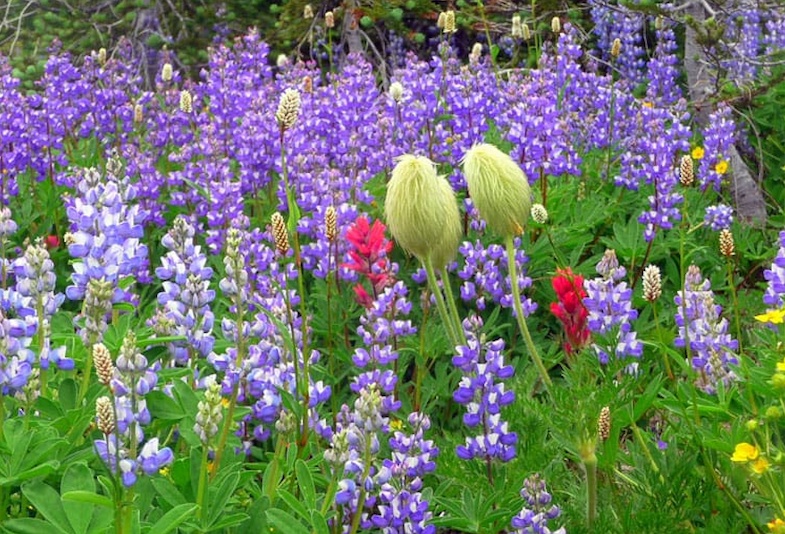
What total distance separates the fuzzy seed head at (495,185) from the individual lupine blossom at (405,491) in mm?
587

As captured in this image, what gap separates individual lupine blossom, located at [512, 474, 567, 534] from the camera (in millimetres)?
1858

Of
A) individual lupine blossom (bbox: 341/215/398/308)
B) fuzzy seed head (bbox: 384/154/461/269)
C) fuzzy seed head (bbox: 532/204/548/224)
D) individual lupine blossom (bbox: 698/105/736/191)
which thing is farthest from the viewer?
individual lupine blossom (bbox: 698/105/736/191)

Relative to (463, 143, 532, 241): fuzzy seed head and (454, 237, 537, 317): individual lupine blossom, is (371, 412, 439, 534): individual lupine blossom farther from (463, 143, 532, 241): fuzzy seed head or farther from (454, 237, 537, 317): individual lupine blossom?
(454, 237, 537, 317): individual lupine blossom

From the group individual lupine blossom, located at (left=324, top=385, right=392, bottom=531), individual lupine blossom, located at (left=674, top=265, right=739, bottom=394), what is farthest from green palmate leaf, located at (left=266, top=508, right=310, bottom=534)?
individual lupine blossom, located at (left=674, top=265, right=739, bottom=394)

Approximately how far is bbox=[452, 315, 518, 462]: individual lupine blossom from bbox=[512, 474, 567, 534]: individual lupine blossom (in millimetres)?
152

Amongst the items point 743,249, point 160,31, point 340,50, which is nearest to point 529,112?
point 743,249

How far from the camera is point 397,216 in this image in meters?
2.24

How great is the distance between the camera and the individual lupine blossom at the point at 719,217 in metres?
3.83

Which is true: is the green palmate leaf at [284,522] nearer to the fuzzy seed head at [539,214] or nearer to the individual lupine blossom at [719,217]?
the fuzzy seed head at [539,214]

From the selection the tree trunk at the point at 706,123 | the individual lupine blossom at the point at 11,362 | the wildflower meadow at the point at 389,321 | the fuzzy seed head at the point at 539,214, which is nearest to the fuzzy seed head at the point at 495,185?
the wildflower meadow at the point at 389,321

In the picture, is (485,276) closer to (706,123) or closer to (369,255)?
(369,255)

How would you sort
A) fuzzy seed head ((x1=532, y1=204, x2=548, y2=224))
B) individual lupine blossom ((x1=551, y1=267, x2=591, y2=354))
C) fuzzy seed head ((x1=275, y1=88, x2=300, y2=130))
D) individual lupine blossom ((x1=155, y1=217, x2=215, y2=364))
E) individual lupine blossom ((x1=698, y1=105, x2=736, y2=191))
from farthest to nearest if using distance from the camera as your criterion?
individual lupine blossom ((x1=698, y1=105, x2=736, y2=191))
fuzzy seed head ((x1=532, y1=204, x2=548, y2=224))
individual lupine blossom ((x1=551, y1=267, x2=591, y2=354))
fuzzy seed head ((x1=275, y1=88, x2=300, y2=130))
individual lupine blossom ((x1=155, y1=217, x2=215, y2=364))

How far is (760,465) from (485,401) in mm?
574

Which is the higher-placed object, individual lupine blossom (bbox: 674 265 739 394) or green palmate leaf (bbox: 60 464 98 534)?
green palmate leaf (bbox: 60 464 98 534)
